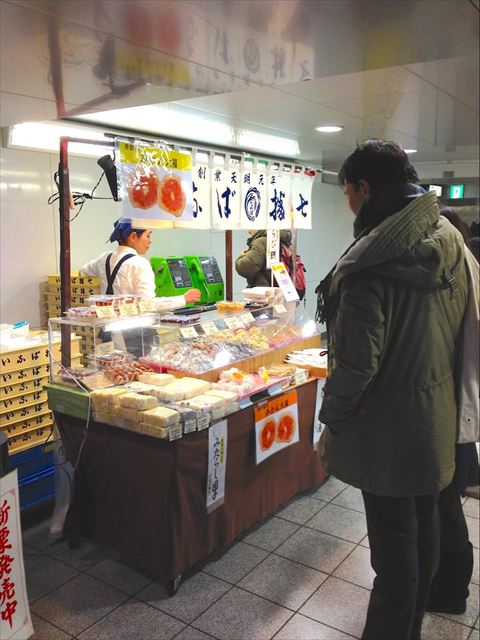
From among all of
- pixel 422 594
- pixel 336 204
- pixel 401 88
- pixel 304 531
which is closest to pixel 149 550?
pixel 304 531

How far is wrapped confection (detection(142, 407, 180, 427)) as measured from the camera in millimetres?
2801

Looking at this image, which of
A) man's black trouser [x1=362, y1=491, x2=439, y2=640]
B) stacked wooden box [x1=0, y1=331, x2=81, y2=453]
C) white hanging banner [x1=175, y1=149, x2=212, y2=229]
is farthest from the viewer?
white hanging banner [x1=175, y1=149, x2=212, y2=229]

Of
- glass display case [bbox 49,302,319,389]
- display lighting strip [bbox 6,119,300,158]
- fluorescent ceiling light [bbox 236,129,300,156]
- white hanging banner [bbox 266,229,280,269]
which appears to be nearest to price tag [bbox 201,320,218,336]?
glass display case [bbox 49,302,319,389]

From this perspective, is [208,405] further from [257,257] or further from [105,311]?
[257,257]

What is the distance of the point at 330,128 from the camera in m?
6.40

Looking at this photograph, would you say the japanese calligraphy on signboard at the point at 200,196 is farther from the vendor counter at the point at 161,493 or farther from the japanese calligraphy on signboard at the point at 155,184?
the vendor counter at the point at 161,493

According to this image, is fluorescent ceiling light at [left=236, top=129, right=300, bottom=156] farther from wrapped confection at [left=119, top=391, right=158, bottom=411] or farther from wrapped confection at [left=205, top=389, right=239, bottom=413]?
wrapped confection at [left=119, top=391, right=158, bottom=411]

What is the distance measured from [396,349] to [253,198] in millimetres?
2414

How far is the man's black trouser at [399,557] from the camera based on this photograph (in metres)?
2.29

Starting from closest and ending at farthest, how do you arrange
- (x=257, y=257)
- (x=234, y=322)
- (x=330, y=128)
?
(x=234, y=322)
(x=257, y=257)
(x=330, y=128)

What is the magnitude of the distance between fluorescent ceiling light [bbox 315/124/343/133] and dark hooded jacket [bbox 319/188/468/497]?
442cm

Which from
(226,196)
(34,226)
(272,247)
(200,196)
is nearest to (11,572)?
(200,196)

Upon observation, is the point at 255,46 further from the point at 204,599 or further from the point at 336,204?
the point at 336,204

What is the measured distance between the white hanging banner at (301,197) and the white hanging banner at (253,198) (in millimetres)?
421
